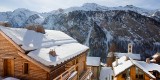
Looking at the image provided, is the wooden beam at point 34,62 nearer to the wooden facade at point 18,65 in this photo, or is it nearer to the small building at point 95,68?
the wooden facade at point 18,65

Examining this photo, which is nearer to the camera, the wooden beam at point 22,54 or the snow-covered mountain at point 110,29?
the wooden beam at point 22,54

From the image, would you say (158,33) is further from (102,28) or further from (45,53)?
(45,53)

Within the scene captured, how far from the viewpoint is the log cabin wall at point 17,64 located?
15345mm

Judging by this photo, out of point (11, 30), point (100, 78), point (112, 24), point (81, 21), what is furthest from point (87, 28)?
point (11, 30)

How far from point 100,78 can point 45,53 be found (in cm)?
3979

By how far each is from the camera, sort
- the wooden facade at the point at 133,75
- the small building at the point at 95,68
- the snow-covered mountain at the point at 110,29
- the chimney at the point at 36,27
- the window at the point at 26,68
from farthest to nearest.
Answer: the snow-covered mountain at the point at 110,29 → the small building at the point at 95,68 → the wooden facade at the point at 133,75 → the chimney at the point at 36,27 → the window at the point at 26,68

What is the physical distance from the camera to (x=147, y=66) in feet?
145

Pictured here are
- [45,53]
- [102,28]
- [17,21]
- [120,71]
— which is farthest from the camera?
[17,21]

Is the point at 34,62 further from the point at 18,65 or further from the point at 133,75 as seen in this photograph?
the point at 133,75

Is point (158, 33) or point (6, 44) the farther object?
point (158, 33)

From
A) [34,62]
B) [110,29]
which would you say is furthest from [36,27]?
[110,29]

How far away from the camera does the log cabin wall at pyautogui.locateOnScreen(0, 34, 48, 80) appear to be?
15.3 metres

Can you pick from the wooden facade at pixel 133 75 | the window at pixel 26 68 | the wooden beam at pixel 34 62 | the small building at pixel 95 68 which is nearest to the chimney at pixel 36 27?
the window at pixel 26 68

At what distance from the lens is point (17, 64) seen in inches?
633
